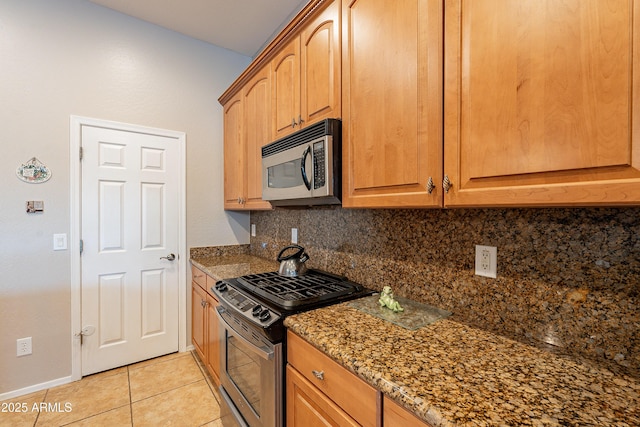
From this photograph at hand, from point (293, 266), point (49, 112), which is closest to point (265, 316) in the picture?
point (293, 266)

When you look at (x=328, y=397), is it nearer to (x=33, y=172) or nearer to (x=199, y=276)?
(x=199, y=276)

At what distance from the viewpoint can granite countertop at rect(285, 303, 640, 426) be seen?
2.01 feet

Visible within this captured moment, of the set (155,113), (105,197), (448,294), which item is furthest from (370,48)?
(105,197)

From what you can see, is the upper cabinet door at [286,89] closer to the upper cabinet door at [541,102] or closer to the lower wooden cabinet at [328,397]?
the upper cabinet door at [541,102]

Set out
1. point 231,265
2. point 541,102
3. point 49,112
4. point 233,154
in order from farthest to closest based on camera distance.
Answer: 1. point 233,154
2. point 231,265
3. point 49,112
4. point 541,102

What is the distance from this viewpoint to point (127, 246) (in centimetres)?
239

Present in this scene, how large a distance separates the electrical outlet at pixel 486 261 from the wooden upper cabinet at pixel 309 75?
2.84ft

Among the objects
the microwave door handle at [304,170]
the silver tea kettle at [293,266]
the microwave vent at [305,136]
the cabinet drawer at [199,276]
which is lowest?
the cabinet drawer at [199,276]

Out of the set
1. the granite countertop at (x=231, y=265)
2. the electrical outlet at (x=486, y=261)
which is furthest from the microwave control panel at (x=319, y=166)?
the granite countertop at (x=231, y=265)

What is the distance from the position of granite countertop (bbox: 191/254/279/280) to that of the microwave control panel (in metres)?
0.99

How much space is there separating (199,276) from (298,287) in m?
1.28

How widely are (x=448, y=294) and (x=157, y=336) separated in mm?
2520

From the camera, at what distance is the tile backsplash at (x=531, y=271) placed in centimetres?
82

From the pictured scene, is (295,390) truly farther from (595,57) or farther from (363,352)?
(595,57)
